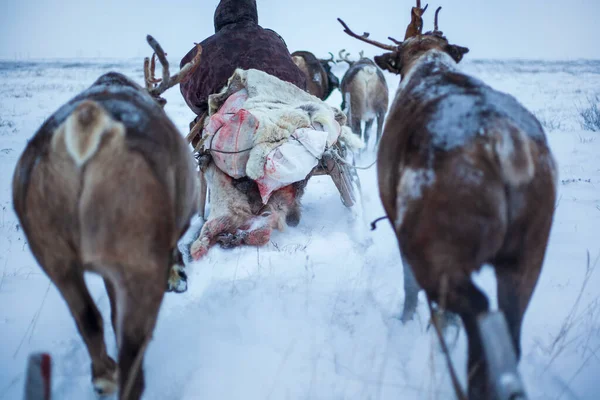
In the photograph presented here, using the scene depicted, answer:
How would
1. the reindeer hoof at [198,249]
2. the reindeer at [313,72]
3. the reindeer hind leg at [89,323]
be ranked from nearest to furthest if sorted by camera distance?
the reindeer hind leg at [89,323]
the reindeer hoof at [198,249]
the reindeer at [313,72]

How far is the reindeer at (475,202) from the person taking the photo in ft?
5.08

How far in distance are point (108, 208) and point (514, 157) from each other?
5.10 ft

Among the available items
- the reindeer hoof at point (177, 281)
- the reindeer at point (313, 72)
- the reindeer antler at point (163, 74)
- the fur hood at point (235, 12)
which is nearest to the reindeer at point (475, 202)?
the reindeer antler at point (163, 74)

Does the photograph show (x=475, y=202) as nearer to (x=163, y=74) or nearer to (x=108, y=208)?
(x=108, y=208)

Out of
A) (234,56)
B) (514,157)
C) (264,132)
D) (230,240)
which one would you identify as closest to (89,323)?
(514,157)

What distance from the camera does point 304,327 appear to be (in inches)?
106

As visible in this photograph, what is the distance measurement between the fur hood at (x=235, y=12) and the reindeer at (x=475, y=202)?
4.02m

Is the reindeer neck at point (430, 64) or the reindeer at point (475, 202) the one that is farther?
the reindeer neck at point (430, 64)

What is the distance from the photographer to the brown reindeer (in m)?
1.56

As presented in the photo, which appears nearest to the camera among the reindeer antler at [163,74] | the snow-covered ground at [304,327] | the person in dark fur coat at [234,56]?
the snow-covered ground at [304,327]

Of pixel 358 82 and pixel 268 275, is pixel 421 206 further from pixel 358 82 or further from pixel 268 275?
pixel 358 82

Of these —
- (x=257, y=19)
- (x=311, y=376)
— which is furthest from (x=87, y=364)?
(x=257, y=19)

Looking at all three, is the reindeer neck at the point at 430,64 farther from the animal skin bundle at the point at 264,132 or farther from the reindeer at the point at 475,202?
the animal skin bundle at the point at 264,132

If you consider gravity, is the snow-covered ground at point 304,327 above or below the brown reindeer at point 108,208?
below
